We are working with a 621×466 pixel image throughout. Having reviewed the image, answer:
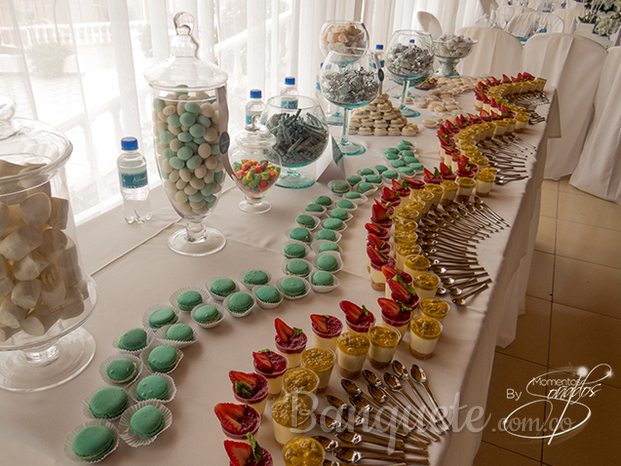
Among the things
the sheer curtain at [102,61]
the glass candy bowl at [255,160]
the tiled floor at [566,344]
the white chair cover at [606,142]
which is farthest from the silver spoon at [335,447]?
the white chair cover at [606,142]

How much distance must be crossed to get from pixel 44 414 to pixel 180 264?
40cm

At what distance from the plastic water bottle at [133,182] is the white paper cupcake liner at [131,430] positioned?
58 cm

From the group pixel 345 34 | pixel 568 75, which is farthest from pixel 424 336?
pixel 568 75

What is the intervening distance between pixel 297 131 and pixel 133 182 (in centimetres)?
45

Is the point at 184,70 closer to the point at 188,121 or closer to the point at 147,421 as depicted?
the point at 188,121

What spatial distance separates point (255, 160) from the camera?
118 cm

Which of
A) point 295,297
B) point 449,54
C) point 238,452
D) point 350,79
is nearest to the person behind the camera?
point 238,452

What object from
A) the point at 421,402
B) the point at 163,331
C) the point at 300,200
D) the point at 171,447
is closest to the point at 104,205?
A: the point at 300,200

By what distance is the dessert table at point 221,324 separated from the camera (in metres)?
0.63

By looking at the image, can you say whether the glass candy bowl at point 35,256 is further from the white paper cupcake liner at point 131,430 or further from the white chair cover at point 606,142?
the white chair cover at point 606,142

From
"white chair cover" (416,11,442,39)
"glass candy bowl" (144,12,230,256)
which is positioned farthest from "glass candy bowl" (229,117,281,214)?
"white chair cover" (416,11,442,39)

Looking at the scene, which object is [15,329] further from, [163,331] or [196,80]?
[196,80]

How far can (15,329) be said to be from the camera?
62cm

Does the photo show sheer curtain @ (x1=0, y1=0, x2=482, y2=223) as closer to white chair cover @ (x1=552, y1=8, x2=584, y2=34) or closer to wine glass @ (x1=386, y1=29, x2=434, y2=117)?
wine glass @ (x1=386, y1=29, x2=434, y2=117)
